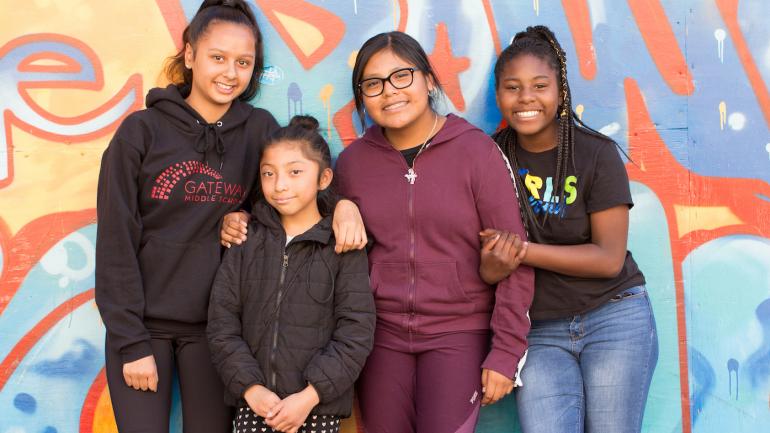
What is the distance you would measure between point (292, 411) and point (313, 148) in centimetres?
96

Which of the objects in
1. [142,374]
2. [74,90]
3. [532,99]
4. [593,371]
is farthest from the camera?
[74,90]

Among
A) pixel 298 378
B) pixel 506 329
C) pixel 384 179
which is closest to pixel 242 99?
pixel 384 179

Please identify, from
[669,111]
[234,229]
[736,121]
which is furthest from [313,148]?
[736,121]

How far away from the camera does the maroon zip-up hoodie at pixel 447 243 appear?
2695mm

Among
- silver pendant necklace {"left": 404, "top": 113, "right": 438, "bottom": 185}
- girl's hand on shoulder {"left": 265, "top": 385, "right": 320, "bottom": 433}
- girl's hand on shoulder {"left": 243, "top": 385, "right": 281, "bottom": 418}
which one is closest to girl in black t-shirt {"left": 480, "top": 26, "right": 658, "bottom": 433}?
silver pendant necklace {"left": 404, "top": 113, "right": 438, "bottom": 185}

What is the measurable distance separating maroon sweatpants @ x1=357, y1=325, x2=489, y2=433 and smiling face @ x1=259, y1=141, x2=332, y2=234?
0.53 m

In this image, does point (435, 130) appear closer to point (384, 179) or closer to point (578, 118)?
point (384, 179)

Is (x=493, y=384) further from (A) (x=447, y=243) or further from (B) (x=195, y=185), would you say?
(B) (x=195, y=185)

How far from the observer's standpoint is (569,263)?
276 cm

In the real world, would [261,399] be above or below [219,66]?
below

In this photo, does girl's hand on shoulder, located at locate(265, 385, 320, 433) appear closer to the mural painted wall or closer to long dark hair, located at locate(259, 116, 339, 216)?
long dark hair, located at locate(259, 116, 339, 216)

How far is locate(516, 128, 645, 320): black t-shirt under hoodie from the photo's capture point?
2.82 m

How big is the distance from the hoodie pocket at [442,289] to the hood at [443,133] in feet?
1.55

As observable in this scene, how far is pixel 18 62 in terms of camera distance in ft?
10.4
